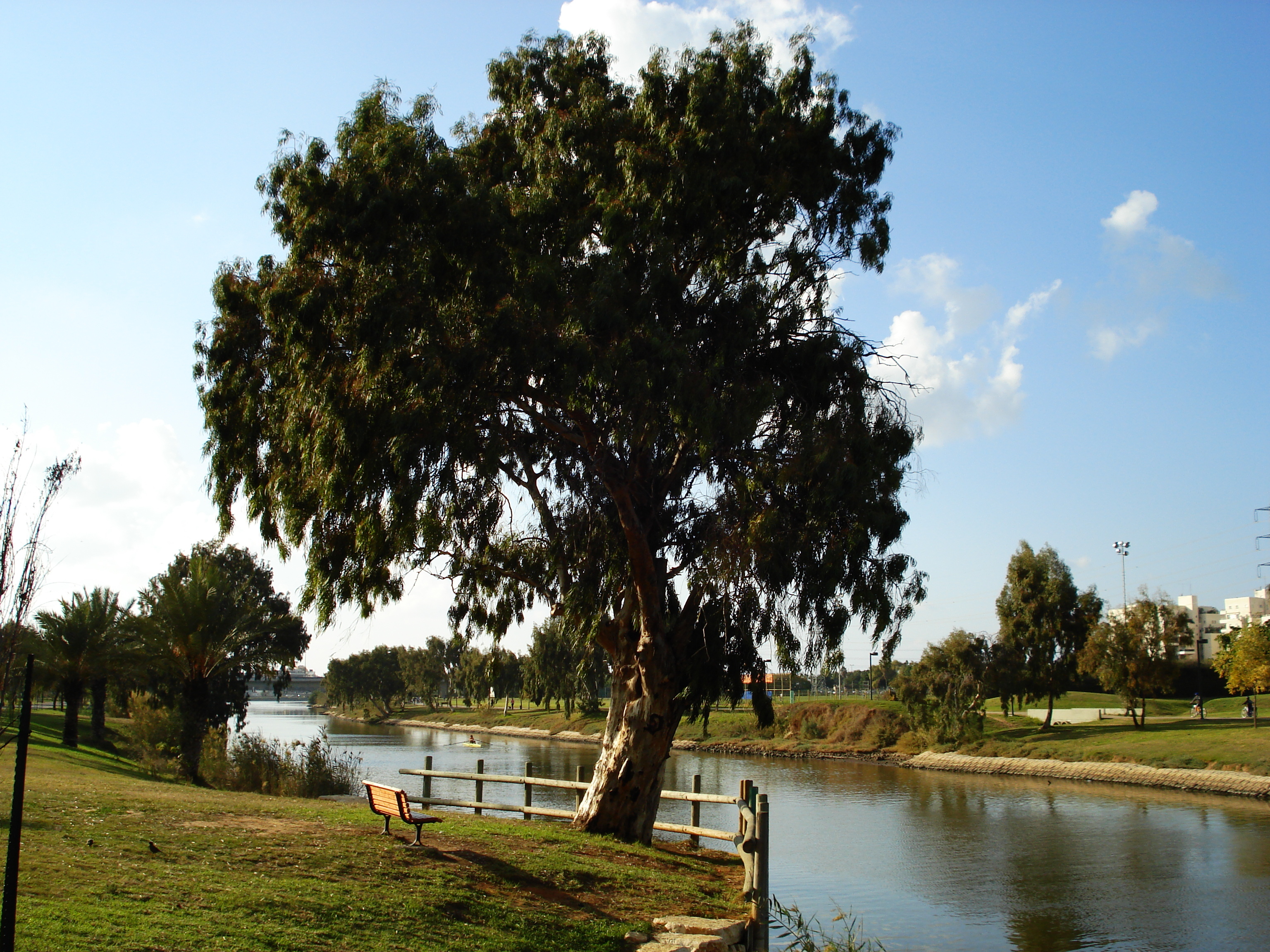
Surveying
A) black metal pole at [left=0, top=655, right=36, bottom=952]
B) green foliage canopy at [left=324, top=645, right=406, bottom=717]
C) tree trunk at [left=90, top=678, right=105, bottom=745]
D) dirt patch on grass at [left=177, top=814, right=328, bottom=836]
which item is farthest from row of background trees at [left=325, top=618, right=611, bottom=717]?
black metal pole at [left=0, top=655, right=36, bottom=952]

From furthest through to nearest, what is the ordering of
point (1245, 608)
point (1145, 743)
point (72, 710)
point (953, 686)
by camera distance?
point (1245, 608)
point (953, 686)
point (1145, 743)
point (72, 710)

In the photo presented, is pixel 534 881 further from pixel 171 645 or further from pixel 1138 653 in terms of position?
pixel 1138 653

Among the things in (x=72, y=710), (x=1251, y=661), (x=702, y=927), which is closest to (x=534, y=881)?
(x=702, y=927)

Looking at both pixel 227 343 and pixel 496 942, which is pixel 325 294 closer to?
pixel 227 343

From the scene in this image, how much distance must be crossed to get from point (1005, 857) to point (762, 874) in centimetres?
1536

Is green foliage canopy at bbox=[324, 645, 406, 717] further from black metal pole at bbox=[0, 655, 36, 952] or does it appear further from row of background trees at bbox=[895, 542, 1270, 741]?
black metal pole at bbox=[0, 655, 36, 952]

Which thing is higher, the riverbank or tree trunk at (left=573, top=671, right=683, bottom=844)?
tree trunk at (left=573, top=671, right=683, bottom=844)

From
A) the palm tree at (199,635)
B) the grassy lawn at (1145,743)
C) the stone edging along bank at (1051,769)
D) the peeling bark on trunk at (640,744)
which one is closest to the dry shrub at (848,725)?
the stone edging along bank at (1051,769)

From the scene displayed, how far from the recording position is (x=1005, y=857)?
23.9 m

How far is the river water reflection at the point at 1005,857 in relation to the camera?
16.4 metres

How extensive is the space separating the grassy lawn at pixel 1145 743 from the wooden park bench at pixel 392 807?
1432 inches

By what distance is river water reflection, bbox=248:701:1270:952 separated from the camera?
53.8 feet

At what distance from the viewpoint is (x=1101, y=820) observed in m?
29.9

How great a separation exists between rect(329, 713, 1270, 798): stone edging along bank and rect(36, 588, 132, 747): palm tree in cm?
3766
